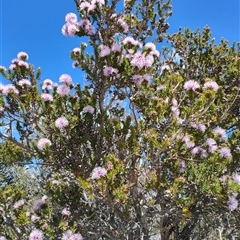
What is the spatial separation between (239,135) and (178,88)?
122 centimetres

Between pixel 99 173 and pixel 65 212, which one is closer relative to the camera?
pixel 99 173

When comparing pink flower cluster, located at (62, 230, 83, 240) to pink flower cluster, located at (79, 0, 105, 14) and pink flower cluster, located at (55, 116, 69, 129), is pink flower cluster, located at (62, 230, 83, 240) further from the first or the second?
pink flower cluster, located at (79, 0, 105, 14)

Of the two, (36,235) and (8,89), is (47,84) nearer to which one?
(8,89)

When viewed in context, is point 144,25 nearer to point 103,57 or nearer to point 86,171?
point 103,57

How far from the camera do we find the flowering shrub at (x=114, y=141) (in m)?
4.04

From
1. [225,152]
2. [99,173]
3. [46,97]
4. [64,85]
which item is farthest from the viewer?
[64,85]

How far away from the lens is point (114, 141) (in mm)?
4375

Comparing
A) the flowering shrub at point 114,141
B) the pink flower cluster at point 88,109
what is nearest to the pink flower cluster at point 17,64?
the flowering shrub at point 114,141

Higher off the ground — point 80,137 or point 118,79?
point 118,79

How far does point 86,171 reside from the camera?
4477mm

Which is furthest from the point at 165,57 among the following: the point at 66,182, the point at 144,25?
the point at 66,182

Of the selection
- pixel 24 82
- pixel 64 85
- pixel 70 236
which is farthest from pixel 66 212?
pixel 24 82

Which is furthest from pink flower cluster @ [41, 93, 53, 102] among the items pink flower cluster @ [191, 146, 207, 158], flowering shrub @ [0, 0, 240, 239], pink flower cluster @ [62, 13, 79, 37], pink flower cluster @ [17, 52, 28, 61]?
pink flower cluster @ [191, 146, 207, 158]

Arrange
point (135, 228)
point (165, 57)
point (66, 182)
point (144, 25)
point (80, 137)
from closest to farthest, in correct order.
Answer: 1. point (80, 137)
2. point (135, 228)
3. point (66, 182)
4. point (144, 25)
5. point (165, 57)
